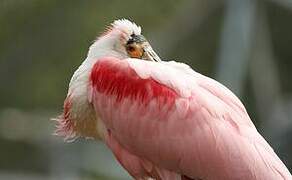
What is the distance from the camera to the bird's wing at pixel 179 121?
738 centimetres

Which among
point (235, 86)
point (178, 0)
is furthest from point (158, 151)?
point (178, 0)

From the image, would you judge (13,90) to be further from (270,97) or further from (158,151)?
(158,151)

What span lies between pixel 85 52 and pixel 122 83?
12.0 meters

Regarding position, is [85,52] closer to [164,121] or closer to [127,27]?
[127,27]

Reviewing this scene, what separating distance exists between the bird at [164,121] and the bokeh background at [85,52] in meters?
10.1

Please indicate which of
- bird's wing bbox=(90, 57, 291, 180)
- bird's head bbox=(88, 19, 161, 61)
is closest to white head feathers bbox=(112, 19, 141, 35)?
bird's head bbox=(88, 19, 161, 61)

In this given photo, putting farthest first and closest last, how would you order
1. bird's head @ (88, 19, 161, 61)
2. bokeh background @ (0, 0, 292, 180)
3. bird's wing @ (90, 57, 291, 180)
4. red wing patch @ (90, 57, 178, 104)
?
bokeh background @ (0, 0, 292, 180)
bird's head @ (88, 19, 161, 61)
red wing patch @ (90, 57, 178, 104)
bird's wing @ (90, 57, 291, 180)

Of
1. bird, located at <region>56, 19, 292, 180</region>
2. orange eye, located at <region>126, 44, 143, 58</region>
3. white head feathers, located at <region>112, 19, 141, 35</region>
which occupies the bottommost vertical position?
bird, located at <region>56, 19, 292, 180</region>

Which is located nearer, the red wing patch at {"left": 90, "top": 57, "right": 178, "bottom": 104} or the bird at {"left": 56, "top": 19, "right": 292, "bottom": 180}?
the bird at {"left": 56, "top": 19, "right": 292, "bottom": 180}

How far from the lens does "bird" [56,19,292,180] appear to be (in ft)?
24.2

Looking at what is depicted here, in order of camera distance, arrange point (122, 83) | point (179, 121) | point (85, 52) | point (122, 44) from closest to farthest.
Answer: point (179, 121)
point (122, 83)
point (122, 44)
point (85, 52)

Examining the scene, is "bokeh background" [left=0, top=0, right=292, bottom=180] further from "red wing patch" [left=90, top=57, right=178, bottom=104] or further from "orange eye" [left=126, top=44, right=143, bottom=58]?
"red wing patch" [left=90, top=57, right=178, bottom=104]

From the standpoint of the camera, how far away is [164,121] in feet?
24.9

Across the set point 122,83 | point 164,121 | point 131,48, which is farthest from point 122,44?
point 164,121
